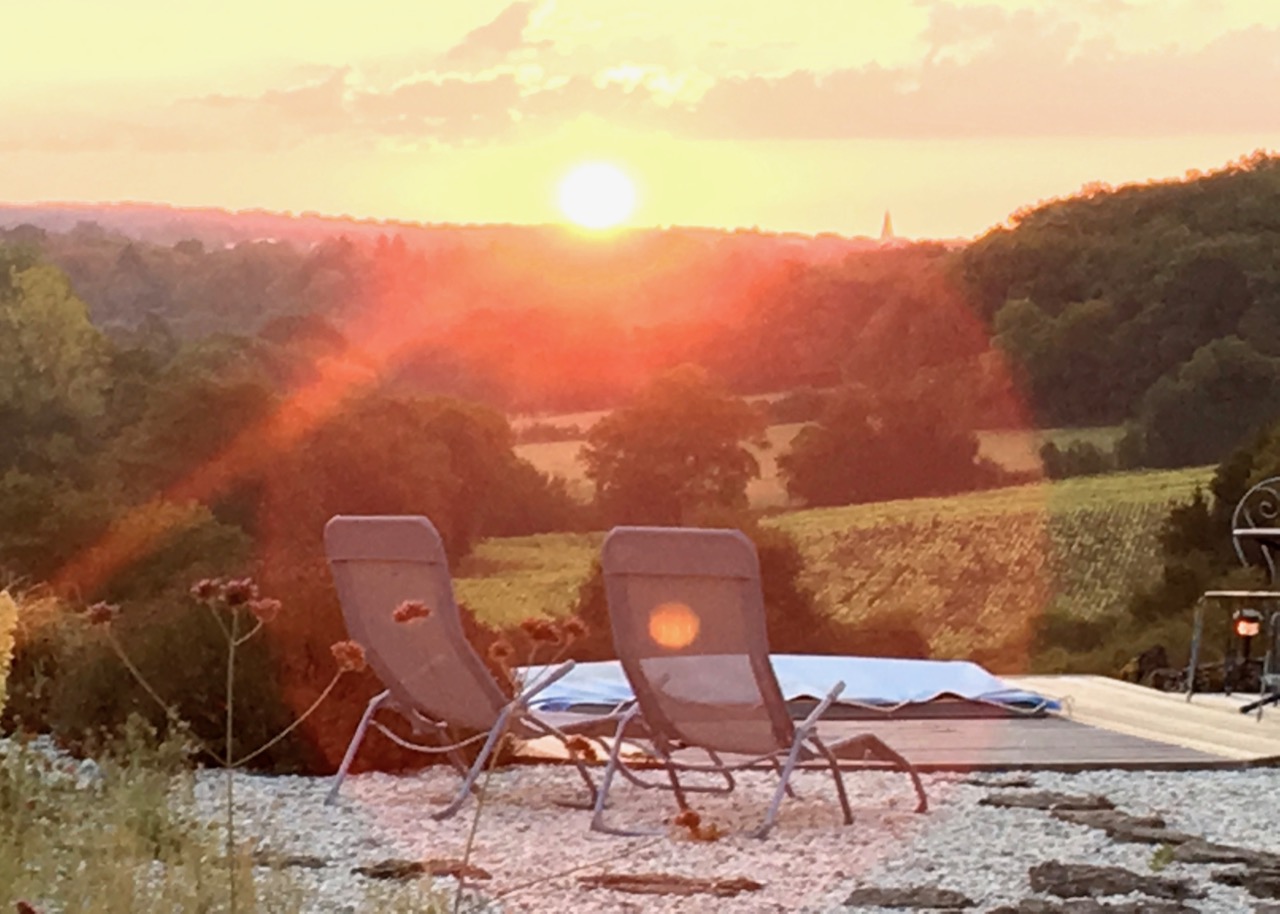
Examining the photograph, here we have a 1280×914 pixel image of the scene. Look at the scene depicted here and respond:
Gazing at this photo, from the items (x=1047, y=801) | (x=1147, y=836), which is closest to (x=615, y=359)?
(x=1047, y=801)

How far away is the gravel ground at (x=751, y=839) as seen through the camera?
12.9 ft

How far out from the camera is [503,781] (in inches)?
221

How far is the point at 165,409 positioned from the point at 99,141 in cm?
229

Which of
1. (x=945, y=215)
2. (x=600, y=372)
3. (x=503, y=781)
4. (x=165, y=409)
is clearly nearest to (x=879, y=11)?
(x=945, y=215)

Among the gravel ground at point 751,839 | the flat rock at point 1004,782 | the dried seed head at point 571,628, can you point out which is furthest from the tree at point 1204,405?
the dried seed head at point 571,628

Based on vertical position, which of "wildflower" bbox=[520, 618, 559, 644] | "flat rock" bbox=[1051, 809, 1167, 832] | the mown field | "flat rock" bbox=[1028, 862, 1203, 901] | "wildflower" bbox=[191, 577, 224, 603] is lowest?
the mown field

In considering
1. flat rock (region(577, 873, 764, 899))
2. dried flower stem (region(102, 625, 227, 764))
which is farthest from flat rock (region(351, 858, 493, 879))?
dried flower stem (region(102, 625, 227, 764))

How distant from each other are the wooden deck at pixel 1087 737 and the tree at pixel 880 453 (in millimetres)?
6380

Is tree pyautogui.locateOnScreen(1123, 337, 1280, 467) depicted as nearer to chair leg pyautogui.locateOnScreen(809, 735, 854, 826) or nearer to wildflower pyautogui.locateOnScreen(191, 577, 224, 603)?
chair leg pyautogui.locateOnScreen(809, 735, 854, 826)

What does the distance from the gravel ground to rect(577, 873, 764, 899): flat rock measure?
4 cm

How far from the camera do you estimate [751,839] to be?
458 centimetres

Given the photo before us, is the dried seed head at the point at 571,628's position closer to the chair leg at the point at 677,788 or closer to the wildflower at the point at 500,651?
the wildflower at the point at 500,651

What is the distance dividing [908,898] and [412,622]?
1816 mm

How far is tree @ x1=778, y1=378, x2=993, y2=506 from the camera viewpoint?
14.4 metres
